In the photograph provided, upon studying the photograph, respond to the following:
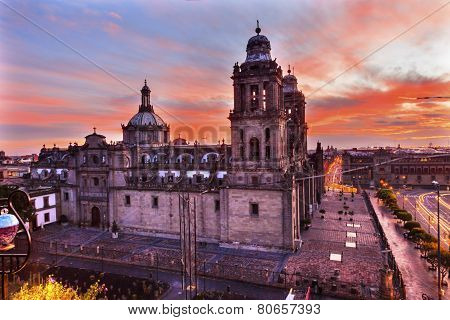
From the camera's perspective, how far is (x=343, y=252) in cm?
3209

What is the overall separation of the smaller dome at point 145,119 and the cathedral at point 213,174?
159mm

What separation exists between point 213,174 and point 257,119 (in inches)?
381

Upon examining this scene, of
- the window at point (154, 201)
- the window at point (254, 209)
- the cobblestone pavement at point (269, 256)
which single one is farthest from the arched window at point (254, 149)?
the window at point (154, 201)

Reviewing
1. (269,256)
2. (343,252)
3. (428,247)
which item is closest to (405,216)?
(428,247)

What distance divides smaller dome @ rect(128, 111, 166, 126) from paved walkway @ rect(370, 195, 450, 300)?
37.1 meters

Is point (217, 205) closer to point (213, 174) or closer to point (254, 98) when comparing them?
point (213, 174)

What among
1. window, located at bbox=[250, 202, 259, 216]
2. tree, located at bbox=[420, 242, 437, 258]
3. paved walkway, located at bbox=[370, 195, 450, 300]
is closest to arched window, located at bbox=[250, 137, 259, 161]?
window, located at bbox=[250, 202, 259, 216]

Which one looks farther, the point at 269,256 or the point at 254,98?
the point at 254,98

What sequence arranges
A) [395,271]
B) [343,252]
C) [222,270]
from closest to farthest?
[395,271] < [222,270] < [343,252]

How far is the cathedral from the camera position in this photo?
32.7m

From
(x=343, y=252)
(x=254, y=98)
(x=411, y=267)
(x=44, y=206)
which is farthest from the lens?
(x=44, y=206)

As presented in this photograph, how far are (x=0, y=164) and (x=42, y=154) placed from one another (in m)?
10.7
